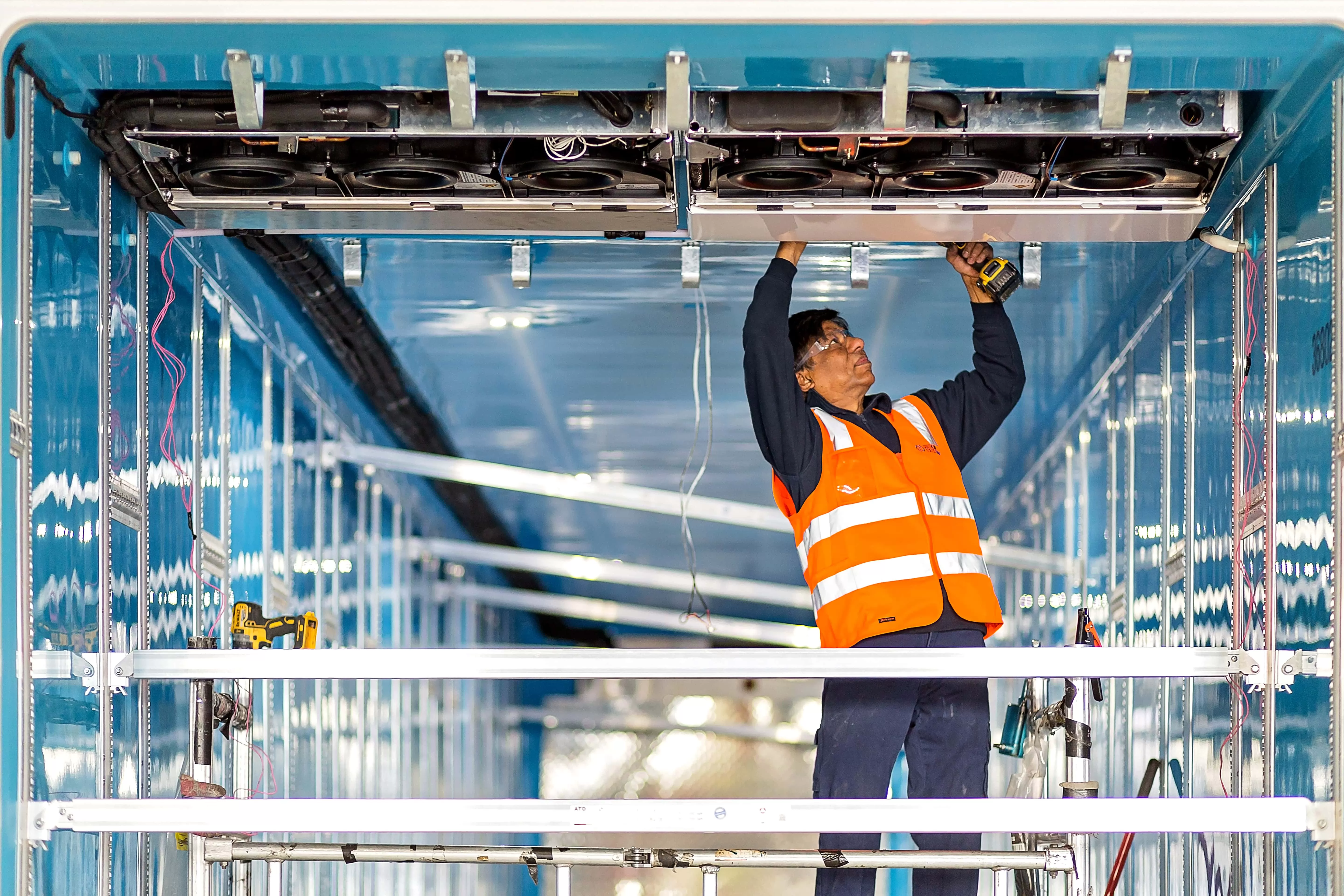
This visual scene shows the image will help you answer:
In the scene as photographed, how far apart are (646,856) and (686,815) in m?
0.57

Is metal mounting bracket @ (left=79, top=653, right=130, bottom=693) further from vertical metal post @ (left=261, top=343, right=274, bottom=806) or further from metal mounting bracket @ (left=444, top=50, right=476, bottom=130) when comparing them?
vertical metal post @ (left=261, top=343, right=274, bottom=806)

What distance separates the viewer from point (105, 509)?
162 inches

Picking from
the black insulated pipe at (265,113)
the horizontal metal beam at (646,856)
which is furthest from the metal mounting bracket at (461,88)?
the horizontal metal beam at (646,856)

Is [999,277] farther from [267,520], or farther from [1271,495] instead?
[267,520]

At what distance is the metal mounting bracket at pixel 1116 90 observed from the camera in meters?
3.50

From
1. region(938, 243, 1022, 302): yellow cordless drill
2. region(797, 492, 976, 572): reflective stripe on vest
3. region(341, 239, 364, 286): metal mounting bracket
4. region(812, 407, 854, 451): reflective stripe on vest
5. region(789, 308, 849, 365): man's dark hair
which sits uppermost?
region(341, 239, 364, 286): metal mounting bracket

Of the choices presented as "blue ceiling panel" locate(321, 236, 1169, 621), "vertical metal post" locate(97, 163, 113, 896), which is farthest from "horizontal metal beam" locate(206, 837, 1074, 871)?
"blue ceiling panel" locate(321, 236, 1169, 621)

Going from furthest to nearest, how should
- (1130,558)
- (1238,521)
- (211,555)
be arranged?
(1130,558) < (211,555) < (1238,521)

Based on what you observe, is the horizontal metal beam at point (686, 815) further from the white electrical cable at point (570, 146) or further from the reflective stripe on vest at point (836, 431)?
the white electrical cable at point (570, 146)

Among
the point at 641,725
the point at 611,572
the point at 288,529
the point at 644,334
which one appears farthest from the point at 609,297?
the point at 641,725

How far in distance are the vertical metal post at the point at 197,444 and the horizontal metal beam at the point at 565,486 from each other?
2997mm

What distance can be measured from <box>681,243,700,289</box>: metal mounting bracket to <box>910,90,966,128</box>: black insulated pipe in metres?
1.32

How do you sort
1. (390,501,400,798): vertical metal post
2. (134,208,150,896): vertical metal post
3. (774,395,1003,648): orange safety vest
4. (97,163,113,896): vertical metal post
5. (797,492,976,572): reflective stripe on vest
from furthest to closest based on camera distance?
(390,501,400,798): vertical metal post, (797,492,976,572): reflective stripe on vest, (774,395,1003,648): orange safety vest, (134,208,150,896): vertical metal post, (97,163,113,896): vertical metal post

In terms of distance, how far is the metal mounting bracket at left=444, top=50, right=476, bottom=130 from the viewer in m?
3.50
